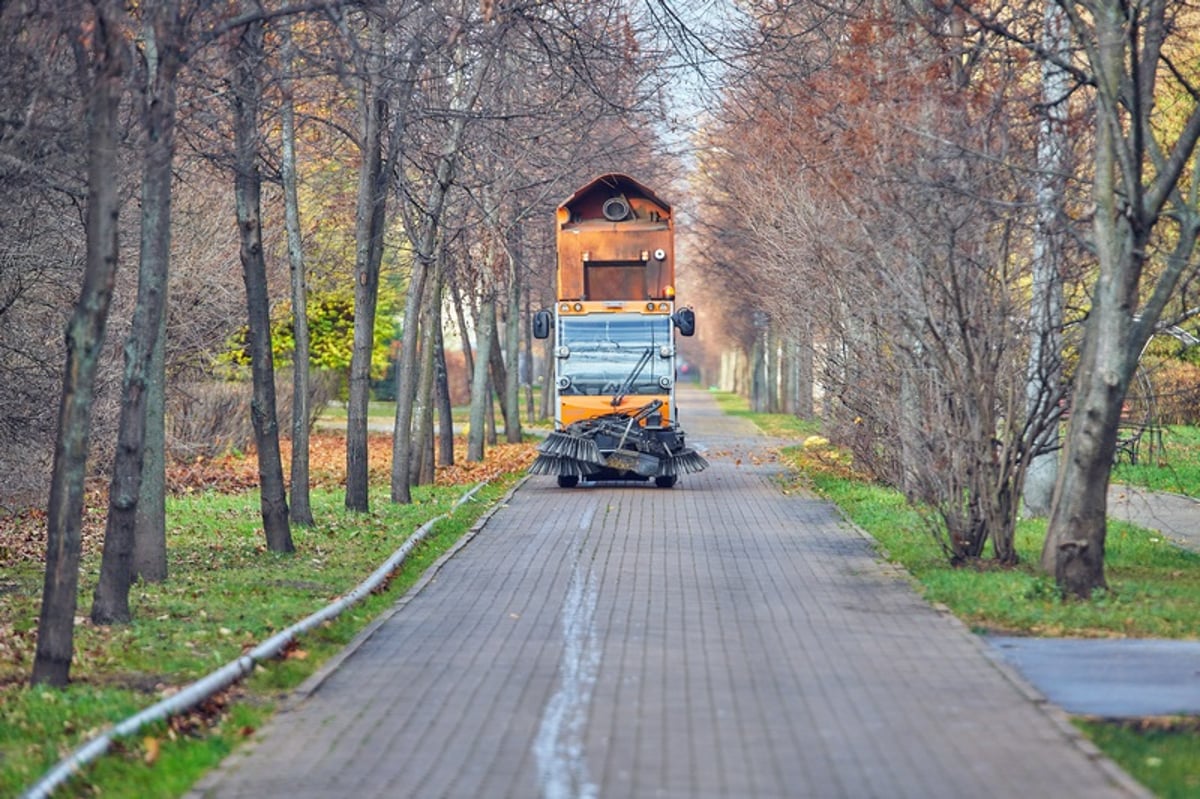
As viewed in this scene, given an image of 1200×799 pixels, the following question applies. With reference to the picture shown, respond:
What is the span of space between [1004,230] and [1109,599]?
365 centimetres

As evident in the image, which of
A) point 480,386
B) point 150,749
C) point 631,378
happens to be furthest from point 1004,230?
point 480,386

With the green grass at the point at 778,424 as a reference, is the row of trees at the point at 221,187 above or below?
above

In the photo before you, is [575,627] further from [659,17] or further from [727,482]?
[727,482]

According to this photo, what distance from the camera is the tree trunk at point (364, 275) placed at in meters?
21.9

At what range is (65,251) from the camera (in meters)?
18.3

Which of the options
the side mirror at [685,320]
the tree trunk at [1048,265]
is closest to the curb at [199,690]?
the tree trunk at [1048,265]

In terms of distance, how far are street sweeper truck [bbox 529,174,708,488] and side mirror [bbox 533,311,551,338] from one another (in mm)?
28

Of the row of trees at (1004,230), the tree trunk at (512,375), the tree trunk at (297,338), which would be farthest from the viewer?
the tree trunk at (512,375)

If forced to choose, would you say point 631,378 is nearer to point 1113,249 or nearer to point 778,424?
point 1113,249

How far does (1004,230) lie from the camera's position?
49.8ft

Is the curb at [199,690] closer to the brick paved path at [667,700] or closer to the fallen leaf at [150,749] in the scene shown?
the fallen leaf at [150,749]

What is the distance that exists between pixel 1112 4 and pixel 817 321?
11.2 metres

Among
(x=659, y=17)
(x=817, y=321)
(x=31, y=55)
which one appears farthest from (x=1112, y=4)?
(x=817, y=321)

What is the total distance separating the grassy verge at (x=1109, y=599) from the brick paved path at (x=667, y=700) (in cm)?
27
